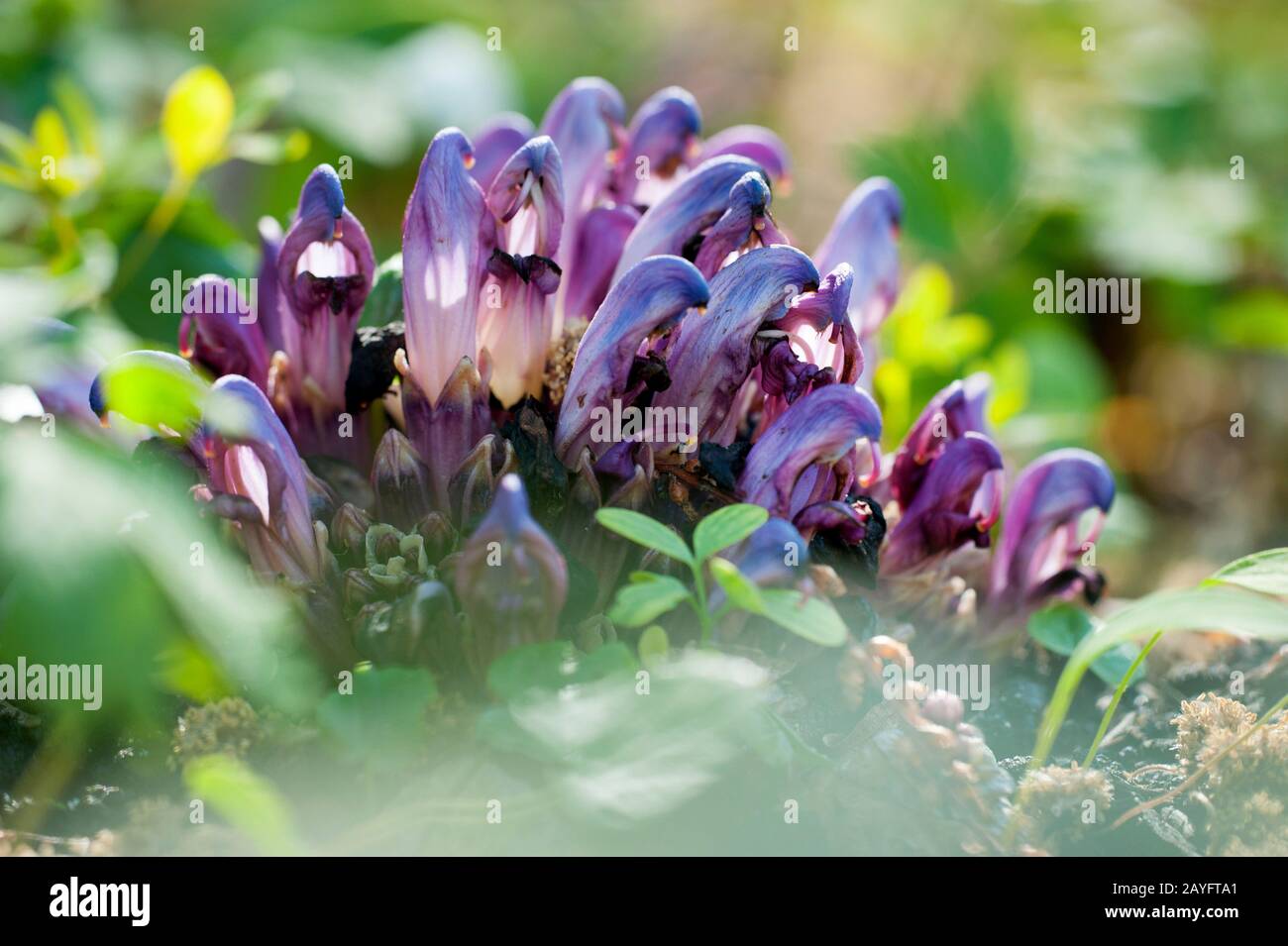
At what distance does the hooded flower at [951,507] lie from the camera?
1018mm

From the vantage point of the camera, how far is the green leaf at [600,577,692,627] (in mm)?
730

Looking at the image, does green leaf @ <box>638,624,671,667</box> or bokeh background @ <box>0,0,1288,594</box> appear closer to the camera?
green leaf @ <box>638,624,671,667</box>

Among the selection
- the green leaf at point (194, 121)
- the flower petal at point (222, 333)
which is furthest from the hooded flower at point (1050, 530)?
the green leaf at point (194, 121)

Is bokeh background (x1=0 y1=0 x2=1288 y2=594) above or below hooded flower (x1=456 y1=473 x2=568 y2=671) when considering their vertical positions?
above

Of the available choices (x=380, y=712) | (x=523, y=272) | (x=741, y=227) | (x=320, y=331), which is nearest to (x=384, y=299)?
(x=320, y=331)

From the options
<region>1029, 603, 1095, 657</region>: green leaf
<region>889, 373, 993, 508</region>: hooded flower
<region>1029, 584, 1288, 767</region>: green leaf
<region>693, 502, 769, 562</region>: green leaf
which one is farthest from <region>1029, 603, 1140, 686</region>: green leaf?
<region>693, 502, 769, 562</region>: green leaf

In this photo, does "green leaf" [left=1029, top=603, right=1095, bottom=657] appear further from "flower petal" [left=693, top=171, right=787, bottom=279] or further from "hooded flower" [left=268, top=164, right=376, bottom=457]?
"hooded flower" [left=268, top=164, right=376, bottom=457]

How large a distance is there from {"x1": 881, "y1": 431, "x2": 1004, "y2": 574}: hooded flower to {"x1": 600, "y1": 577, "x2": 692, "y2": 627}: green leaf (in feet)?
1.13

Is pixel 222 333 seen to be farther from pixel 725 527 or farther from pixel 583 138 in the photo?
pixel 725 527

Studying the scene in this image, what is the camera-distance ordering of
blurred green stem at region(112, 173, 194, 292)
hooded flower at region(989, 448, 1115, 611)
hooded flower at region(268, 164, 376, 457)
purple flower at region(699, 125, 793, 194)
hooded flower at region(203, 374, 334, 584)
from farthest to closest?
blurred green stem at region(112, 173, 194, 292)
purple flower at region(699, 125, 793, 194)
hooded flower at region(989, 448, 1115, 611)
hooded flower at region(268, 164, 376, 457)
hooded flower at region(203, 374, 334, 584)

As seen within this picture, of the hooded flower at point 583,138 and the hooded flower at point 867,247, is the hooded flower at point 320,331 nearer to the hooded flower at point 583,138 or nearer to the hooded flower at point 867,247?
the hooded flower at point 583,138

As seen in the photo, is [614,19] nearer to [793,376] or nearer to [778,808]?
[793,376]

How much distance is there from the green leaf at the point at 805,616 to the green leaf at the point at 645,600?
53 millimetres

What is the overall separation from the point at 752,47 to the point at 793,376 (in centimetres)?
305
